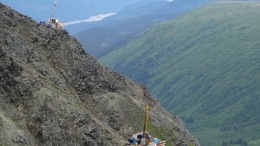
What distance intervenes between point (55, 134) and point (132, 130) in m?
28.0

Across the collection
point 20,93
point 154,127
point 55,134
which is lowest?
point 55,134

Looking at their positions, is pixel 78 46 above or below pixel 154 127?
above

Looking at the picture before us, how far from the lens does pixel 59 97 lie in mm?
74750

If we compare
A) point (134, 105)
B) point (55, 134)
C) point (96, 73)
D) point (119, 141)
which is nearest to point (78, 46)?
point (96, 73)

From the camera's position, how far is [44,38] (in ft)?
307

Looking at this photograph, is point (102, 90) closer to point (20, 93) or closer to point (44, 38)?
point (44, 38)

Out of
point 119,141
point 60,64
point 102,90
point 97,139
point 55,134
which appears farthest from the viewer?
point 102,90

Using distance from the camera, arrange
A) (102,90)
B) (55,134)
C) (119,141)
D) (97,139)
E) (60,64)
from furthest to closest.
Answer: (102,90) < (60,64) < (119,141) < (97,139) < (55,134)

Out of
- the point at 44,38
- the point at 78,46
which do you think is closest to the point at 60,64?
the point at 44,38

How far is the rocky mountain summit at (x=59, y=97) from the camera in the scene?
68.9 m

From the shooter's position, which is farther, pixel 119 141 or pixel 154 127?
pixel 154 127

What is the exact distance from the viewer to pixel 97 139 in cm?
7525

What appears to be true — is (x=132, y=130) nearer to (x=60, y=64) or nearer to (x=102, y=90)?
(x=102, y=90)

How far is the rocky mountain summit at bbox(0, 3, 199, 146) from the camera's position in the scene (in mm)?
68938
